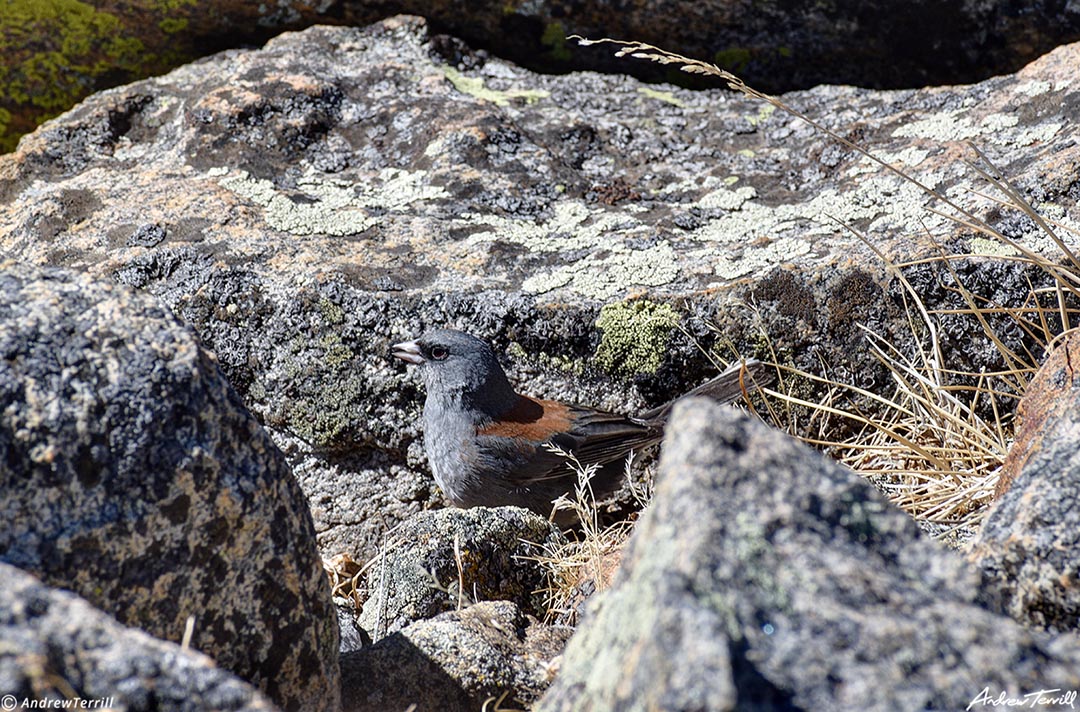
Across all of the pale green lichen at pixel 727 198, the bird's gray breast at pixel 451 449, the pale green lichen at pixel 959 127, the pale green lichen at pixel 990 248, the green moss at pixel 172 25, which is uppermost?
the green moss at pixel 172 25

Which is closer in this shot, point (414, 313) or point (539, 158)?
point (414, 313)

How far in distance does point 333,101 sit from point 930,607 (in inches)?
222

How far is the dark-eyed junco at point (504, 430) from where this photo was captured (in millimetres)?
5250

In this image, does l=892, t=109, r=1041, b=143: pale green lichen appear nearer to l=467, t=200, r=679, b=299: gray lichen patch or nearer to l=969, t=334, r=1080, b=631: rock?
l=467, t=200, r=679, b=299: gray lichen patch

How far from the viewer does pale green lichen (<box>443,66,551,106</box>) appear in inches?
269

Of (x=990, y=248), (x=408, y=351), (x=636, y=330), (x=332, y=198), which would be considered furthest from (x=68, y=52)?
(x=990, y=248)

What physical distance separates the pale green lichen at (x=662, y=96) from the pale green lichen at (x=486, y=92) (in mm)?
687

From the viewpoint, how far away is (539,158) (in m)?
6.27

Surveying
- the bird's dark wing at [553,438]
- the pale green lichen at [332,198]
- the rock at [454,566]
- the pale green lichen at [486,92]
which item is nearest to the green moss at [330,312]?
the pale green lichen at [332,198]

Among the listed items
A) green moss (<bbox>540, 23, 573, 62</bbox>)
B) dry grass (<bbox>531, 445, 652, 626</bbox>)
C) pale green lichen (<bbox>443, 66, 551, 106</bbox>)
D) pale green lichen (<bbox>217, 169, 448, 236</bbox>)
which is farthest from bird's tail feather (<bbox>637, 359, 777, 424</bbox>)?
green moss (<bbox>540, 23, 573, 62</bbox>)

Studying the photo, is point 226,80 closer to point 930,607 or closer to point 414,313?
point 414,313

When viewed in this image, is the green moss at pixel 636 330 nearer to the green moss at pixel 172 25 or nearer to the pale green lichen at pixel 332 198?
the pale green lichen at pixel 332 198

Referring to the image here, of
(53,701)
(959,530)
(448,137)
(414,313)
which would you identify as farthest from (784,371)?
(53,701)

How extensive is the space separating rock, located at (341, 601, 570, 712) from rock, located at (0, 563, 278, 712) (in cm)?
121
